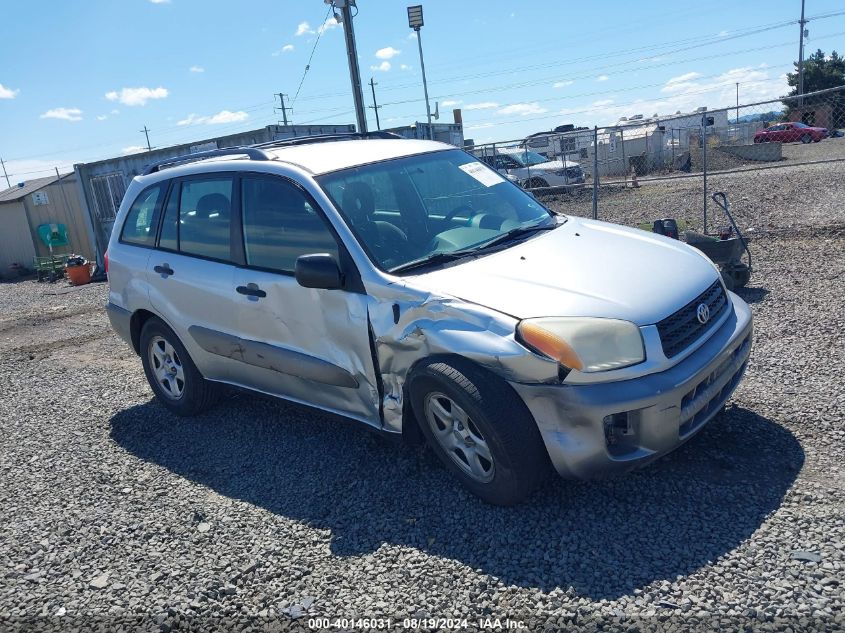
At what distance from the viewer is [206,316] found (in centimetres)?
484

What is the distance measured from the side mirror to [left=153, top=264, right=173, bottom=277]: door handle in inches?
66.7

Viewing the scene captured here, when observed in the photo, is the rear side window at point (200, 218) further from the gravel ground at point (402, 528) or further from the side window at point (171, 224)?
the gravel ground at point (402, 528)

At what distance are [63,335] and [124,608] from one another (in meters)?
7.90

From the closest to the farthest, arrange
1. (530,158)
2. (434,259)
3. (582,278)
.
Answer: (582,278) < (434,259) < (530,158)

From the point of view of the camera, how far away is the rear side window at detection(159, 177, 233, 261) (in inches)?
185

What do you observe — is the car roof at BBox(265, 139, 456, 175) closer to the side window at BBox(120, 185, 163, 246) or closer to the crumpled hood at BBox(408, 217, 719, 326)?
the crumpled hood at BBox(408, 217, 719, 326)

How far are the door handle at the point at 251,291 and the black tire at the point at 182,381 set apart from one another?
0.99 meters

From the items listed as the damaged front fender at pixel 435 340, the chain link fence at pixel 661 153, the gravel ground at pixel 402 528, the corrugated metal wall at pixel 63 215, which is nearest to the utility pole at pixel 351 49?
the chain link fence at pixel 661 153

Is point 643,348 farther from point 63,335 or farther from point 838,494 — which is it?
point 63,335

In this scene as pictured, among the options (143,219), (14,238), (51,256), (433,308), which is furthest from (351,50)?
(14,238)

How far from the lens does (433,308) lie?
3514 millimetres

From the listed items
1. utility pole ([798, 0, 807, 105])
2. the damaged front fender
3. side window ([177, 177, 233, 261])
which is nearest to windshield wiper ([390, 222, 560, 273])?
the damaged front fender

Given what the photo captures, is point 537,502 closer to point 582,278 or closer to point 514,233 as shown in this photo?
point 582,278

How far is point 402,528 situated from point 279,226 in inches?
78.1
